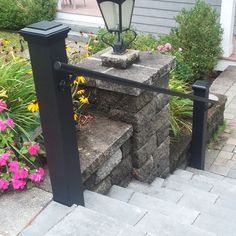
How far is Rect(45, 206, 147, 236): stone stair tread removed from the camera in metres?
1.95

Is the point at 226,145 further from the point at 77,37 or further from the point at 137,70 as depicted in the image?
the point at 77,37

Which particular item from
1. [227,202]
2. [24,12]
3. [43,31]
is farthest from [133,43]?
[24,12]

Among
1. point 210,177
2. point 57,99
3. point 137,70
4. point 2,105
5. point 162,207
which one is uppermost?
point 57,99

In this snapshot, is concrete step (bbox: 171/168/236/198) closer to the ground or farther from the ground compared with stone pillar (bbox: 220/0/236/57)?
closer to the ground

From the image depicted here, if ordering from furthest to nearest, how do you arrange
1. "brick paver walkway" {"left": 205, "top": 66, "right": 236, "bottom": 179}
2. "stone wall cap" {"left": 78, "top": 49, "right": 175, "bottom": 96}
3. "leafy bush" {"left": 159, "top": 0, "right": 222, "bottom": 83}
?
"leafy bush" {"left": 159, "top": 0, "right": 222, "bottom": 83}
"brick paver walkway" {"left": 205, "top": 66, "right": 236, "bottom": 179}
"stone wall cap" {"left": 78, "top": 49, "right": 175, "bottom": 96}

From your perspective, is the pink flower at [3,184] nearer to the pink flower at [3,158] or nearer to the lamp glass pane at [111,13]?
the pink flower at [3,158]

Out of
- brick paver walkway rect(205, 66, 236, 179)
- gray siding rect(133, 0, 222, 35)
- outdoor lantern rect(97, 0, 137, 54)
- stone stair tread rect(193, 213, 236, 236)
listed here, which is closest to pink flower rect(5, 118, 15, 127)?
outdoor lantern rect(97, 0, 137, 54)

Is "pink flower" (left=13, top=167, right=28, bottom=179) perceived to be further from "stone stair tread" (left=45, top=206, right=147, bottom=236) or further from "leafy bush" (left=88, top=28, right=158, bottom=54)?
"leafy bush" (left=88, top=28, right=158, bottom=54)

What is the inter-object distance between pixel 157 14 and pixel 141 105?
4.22 metres

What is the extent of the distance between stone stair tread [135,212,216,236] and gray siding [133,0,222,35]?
468 cm

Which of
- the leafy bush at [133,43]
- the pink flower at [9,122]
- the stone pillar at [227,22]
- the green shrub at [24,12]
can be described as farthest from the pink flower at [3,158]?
the green shrub at [24,12]

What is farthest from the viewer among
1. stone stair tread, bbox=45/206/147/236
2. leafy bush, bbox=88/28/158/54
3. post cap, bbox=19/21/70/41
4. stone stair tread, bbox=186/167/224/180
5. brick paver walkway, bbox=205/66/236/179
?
leafy bush, bbox=88/28/158/54

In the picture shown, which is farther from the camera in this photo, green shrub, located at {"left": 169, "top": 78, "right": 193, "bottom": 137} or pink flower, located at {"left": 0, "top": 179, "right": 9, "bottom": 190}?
green shrub, located at {"left": 169, "top": 78, "right": 193, "bottom": 137}

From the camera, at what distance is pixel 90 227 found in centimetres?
199
